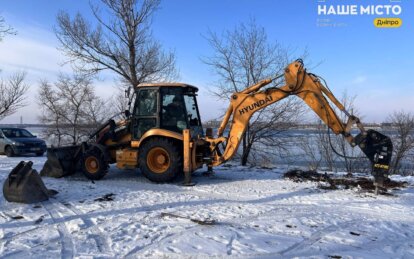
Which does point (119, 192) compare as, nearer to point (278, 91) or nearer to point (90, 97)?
point (278, 91)

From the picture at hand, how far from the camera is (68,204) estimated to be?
291 inches

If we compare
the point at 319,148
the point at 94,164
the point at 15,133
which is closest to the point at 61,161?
the point at 94,164

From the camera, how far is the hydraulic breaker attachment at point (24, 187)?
7.26 m

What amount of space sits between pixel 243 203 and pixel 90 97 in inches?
964

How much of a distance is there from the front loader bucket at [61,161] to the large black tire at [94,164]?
0.46 metres

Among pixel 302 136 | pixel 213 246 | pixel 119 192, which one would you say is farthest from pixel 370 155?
pixel 302 136

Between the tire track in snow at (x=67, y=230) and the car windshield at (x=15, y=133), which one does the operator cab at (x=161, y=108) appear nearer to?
the tire track in snow at (x=67, y=230)

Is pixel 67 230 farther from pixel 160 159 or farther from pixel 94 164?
pixel 94 164

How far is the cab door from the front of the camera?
394 inches

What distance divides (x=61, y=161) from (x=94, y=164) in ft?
3.12


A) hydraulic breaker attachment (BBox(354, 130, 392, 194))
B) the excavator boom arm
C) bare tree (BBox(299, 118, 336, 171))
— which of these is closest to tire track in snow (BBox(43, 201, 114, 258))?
the excavator boom arm

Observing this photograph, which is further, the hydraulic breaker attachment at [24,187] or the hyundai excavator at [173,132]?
the hyundai excavator at [173,132]

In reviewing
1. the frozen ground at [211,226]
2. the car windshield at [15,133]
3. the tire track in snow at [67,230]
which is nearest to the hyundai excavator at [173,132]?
the frozen ground at [211,226]

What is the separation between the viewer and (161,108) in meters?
9.95
